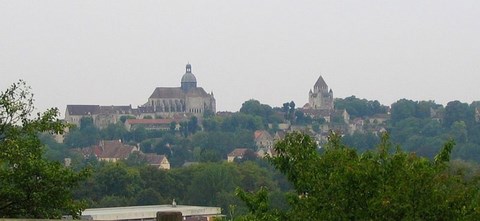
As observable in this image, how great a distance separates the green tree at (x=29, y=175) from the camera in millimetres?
17562

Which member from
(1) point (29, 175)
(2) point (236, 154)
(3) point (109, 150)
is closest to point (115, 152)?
(3) point (109, 150)

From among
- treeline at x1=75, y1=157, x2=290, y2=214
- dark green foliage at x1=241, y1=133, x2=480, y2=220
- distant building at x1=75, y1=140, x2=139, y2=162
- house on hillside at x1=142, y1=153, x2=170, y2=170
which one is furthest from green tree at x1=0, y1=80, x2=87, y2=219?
distant building at x1=75, y1=140, x2=139, y2=162

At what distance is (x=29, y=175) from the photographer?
17.9m

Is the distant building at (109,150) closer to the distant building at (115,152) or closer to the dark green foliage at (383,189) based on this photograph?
the distant building at (115,152)

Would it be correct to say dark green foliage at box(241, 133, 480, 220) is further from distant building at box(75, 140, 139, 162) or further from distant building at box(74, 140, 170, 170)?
distant building at box(75, 140, 139, 162)

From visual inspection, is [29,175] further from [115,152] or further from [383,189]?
[115,152]

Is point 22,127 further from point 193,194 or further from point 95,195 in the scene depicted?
point 193,194

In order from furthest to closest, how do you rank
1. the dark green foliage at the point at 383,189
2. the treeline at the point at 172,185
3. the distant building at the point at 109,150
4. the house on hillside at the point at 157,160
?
1. the distant building at the point at 109,150
2. the house on hillside at the point at 157,160
3. the treeline at the point at 172,185
4. the dark green foliage at the point at 383,189

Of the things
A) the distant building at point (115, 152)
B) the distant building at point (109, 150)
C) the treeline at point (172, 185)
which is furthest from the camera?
the distant building at point (109, 150)

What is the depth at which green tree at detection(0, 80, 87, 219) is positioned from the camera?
57.6 ft

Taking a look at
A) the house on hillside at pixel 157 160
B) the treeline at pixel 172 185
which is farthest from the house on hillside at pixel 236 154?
the treeline at pixel 172 185

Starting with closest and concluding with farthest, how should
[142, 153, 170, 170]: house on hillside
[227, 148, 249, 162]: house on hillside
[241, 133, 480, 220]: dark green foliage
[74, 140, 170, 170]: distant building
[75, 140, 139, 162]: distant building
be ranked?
1. [241, 133, 480, 220]: dark green foliage
2. [142, 153, 170, 170]: house on hillside
3. [74, 140, 170, 170]: distant building
4. [227, 148, 249, 162]: house on hillside
5. [75, 140, 139, 162]: distant building

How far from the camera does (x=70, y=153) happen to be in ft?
575

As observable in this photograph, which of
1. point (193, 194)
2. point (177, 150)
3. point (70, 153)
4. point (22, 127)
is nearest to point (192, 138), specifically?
point (177, 150)
